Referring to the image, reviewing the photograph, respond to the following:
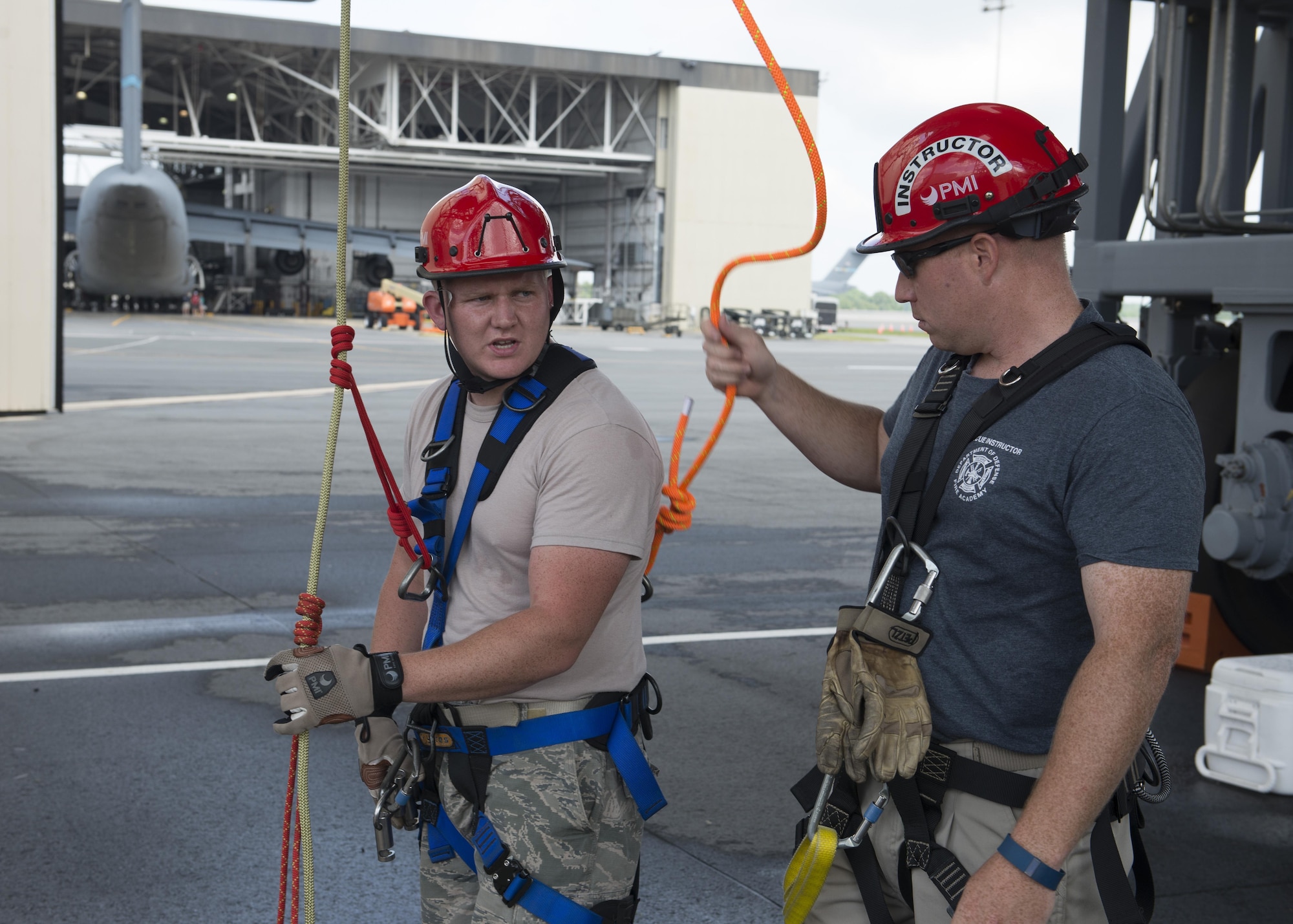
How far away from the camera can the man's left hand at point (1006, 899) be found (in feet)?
6.47

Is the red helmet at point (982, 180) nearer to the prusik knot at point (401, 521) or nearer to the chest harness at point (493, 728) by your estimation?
the chest harness at point (493, 728)

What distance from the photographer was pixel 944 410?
2.36 m

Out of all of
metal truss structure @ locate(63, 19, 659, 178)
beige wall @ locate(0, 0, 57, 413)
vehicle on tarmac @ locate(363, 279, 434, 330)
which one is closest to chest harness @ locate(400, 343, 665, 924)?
beige wall @ locate(0, 0, 57, 413)

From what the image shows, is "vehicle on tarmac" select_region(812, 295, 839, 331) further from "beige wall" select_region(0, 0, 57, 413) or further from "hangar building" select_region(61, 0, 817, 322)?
"beige wall" select_region(0, 0, 57, 413)

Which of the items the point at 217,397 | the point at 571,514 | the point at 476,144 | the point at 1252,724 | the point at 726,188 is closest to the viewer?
the point at 571,514

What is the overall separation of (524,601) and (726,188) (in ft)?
213

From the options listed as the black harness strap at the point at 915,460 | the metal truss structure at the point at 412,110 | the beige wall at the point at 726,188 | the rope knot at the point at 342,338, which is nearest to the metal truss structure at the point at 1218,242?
the black harness strap at the point at 915,460

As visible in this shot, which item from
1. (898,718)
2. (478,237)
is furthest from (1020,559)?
(478,237)

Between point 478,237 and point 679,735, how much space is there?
364 cm

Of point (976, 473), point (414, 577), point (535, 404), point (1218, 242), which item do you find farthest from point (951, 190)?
point (1218, 242)

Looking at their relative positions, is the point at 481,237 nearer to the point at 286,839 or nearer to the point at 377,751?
the point at 377,751

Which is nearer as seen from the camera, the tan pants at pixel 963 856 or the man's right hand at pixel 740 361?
the tan pants at pixel 963 856

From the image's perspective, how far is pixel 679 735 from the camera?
5785 mm

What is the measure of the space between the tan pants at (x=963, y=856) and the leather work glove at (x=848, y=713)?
0.10m
